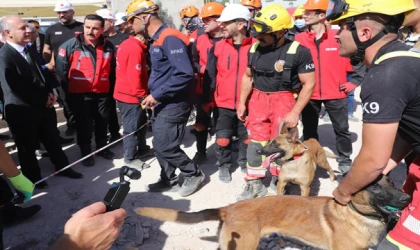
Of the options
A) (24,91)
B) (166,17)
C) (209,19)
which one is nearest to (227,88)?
(209,19)

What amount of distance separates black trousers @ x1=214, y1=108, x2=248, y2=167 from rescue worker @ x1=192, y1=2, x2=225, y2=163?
0.57 meters

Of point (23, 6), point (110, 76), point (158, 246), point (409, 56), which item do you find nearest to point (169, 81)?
point (158, 246)

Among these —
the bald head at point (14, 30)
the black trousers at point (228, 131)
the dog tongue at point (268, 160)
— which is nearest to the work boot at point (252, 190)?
the dog tongue at point (268, 160)

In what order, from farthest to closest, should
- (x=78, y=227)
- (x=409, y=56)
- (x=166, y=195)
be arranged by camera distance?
1. (x=166, y=195)
2. (x=409, y=56)
3. (x=78, y=227)

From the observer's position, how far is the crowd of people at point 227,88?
172cm

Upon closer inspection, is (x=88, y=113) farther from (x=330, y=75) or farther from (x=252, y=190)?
(x=330, y=75)

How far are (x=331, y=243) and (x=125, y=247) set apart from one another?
2003 millimetres

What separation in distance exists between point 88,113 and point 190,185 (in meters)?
2.29

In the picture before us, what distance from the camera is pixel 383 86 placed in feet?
5.27

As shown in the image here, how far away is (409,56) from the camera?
1637mm

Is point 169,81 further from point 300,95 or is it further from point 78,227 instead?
point 78,227

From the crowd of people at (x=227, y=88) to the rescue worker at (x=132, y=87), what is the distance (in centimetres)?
2

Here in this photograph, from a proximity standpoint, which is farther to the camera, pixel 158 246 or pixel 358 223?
pixel 158 246

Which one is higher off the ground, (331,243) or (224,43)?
A: (224,43)
